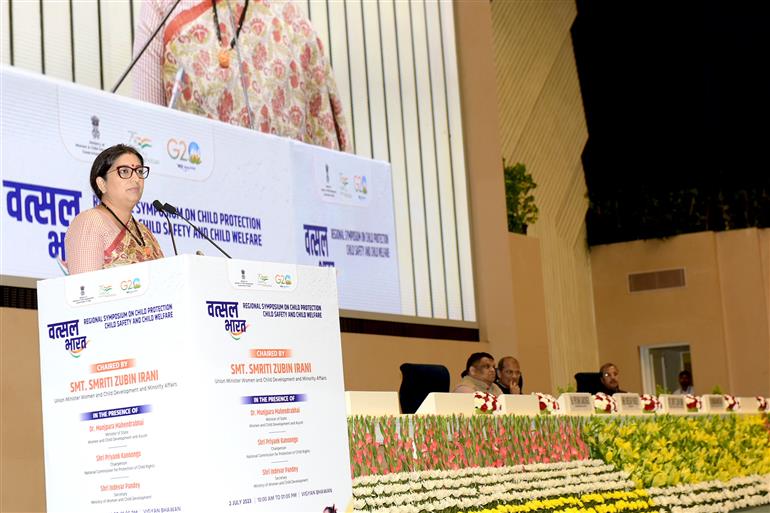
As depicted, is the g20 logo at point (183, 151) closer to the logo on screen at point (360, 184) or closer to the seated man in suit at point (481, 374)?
the logo on screen at point (360, 184)

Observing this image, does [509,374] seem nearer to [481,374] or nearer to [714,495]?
[481,374]

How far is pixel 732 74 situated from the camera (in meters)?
13.6

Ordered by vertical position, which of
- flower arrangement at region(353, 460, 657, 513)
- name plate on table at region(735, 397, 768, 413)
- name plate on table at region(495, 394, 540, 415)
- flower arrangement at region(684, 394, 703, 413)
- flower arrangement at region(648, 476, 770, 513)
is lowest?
flower arrangement at region(648, 476, 770, 513)

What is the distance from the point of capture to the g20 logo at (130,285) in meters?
2.04

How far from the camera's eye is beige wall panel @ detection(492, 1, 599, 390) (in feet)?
41.9

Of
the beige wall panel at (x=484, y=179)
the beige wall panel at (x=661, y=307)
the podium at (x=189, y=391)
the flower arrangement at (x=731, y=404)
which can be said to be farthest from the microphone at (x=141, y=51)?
the beige wall panel at (x=661, y=307)

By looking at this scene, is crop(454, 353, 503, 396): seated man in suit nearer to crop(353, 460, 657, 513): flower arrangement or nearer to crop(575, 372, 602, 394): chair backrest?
crop(353, 460, 657, 513): flower arrangement

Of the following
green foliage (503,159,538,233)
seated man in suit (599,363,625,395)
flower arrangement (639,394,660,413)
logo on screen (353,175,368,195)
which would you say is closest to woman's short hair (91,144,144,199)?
flower arrangement (639,394,660,413)

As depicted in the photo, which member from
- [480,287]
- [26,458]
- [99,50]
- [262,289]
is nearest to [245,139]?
[99,50]

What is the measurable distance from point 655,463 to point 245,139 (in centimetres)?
255

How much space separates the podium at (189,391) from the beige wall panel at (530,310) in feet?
23.2

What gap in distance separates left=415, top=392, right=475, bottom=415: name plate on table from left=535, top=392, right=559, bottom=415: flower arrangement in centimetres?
58

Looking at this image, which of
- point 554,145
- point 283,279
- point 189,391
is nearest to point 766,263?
point 554,145

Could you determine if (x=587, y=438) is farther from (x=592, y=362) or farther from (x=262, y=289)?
(x=592, y=362)
